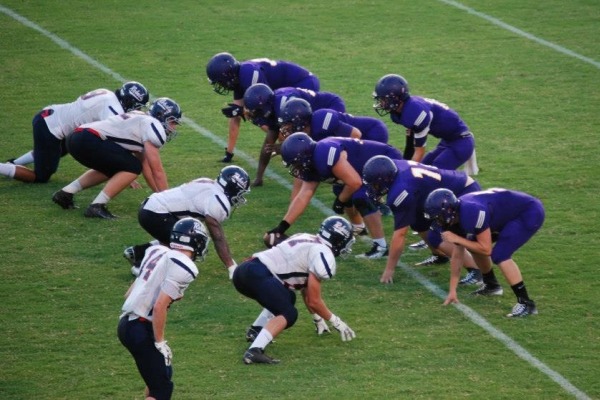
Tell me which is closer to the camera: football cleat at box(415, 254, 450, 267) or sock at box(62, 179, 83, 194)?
football cleat at box(415, 254, 450, 267)

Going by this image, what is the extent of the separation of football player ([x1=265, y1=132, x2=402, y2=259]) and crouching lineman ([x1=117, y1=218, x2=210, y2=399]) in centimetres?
247

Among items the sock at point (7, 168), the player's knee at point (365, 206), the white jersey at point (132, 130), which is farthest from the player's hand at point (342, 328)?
the sock at point (7, 168)

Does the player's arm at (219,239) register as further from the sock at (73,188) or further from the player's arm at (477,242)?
the sock at (73,188)

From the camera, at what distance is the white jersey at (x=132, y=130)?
10.7m

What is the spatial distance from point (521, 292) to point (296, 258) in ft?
6.35

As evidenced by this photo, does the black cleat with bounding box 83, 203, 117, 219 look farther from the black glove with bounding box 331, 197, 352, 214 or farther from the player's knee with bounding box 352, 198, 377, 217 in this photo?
the player's knee with bounding box 352, 198, 377, 217

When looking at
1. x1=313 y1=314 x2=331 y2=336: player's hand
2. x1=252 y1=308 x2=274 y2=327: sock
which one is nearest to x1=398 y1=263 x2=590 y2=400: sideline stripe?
x1=313 y1=314 x2=331 y2=336: player's hand

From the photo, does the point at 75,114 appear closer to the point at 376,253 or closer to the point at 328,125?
the point at 328,125

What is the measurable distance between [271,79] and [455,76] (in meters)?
3.89

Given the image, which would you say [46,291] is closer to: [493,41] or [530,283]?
[530,283]

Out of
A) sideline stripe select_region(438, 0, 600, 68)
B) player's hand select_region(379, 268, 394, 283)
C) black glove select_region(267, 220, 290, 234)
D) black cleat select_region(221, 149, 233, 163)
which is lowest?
black cleat select_region(221, 149, 233, 163)

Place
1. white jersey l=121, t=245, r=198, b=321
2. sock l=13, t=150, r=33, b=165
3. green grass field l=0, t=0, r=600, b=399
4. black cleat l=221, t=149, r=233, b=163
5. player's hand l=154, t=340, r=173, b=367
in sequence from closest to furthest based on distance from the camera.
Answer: player's hand l=154, t=340, r=173, b=367 < white jersey l=121, t=245, r=198, b=321 < green grass field l=0, t=0, r=600, b=399 < sock l=13, t=150, r=33, b=165 < black cleat l=221, t=149, r=233, b=163

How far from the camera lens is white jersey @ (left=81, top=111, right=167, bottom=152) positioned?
10.7 metres

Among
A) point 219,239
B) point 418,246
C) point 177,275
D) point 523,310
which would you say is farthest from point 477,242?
point 177,275
